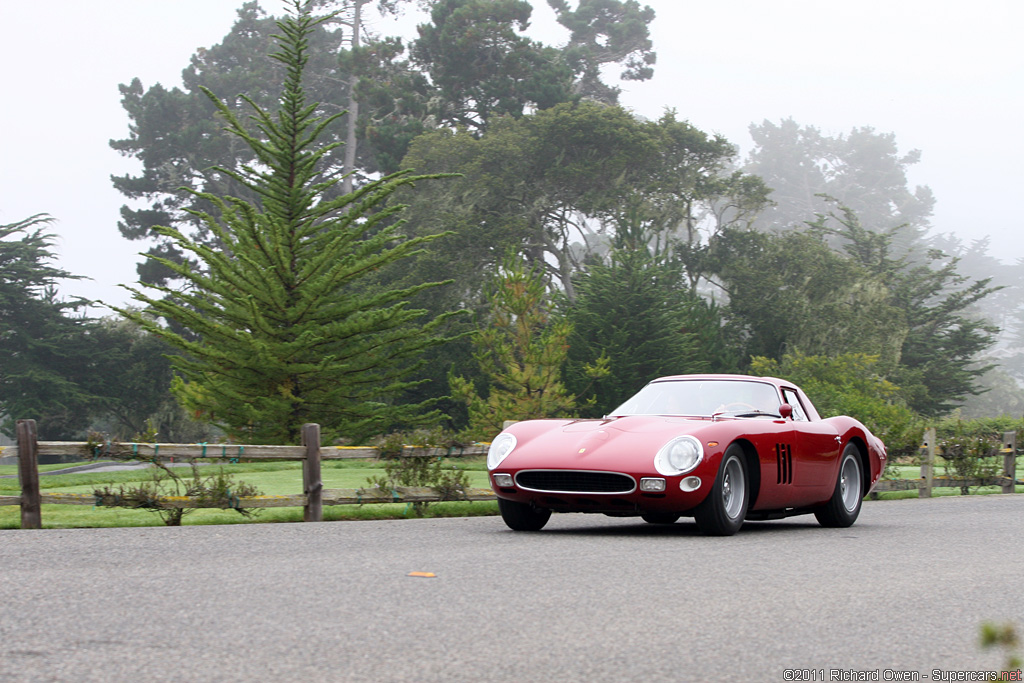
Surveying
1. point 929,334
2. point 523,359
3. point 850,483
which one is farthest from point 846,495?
point 929,334

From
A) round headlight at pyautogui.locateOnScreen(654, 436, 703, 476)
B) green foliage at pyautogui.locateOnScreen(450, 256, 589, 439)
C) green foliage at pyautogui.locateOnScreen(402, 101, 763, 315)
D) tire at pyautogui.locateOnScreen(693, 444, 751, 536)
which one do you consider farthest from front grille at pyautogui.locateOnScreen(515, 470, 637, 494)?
green foliage at pyautogui.locateOnScreen(402, 101, 763, 315)

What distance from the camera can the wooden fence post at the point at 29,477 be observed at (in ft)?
32.4

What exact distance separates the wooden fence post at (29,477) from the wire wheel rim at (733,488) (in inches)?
233

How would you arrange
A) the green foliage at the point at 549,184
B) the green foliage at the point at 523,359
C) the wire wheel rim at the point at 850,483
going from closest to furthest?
the wire wheel rim at the point at 850,483
the green foliage at the point at 523,359
the green foliage at the point at 549,184

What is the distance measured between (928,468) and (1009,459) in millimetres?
3103

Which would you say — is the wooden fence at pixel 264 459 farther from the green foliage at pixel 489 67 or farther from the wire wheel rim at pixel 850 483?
the green foliage at pixel 489 67

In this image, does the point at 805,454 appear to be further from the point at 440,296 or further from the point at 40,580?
the point at 440,296

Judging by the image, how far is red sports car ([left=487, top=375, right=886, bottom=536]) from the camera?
9.00m

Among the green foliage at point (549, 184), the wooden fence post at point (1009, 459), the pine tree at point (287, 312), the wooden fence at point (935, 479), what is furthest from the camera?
the green foliage at point (549, 184)

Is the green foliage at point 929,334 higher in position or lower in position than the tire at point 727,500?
higher

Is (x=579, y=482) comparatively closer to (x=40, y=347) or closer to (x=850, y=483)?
(x=850, y=483)

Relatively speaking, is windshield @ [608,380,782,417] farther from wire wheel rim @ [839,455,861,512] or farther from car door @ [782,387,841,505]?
wire wheel rim @ [839,455,861,512]

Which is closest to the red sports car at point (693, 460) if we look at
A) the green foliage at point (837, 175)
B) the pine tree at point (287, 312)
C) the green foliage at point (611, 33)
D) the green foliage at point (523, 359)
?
the pine tree at point (287, 312)

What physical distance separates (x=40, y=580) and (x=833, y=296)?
5367 cm
